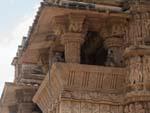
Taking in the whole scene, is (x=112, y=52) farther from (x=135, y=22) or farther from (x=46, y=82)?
(x=46, y=82)

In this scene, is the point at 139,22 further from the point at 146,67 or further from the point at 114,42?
the point at 146,67

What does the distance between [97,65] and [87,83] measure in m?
0.70

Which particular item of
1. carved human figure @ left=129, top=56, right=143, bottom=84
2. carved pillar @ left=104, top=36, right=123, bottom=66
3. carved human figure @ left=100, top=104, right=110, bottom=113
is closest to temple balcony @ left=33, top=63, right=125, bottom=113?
carved human figure @ left=100, top=104, right=110, bottom=113

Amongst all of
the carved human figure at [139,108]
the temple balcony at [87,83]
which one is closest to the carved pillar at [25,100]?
the temple balcony at [87,83]

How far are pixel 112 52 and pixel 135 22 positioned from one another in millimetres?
819

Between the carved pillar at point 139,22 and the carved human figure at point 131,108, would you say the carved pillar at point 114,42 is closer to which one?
the carved pillar at point 139,22

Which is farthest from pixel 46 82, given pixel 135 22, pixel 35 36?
pixel 135 22

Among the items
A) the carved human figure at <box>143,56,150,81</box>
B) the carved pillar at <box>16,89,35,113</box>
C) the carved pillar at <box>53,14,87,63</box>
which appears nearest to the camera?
the carved human figure at <box>143,56,150,81</box>

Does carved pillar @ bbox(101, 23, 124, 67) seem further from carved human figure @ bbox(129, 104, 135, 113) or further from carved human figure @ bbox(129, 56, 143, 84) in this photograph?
carved human figure @ bbox(129, 104, 135, 113)

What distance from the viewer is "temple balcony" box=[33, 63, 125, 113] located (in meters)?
9.60

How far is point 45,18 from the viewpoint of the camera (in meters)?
10.1

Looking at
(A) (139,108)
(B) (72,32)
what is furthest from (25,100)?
(A) (139,108)

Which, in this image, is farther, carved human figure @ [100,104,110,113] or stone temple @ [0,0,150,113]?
carved human figure @ [100,104,110,113]

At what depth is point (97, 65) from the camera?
33.9 feet
